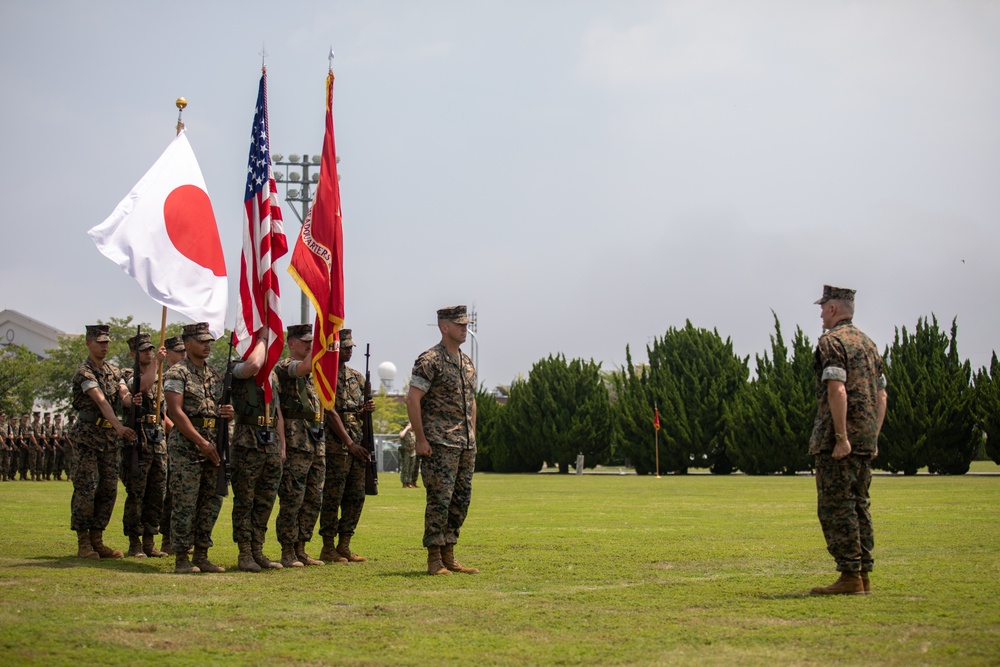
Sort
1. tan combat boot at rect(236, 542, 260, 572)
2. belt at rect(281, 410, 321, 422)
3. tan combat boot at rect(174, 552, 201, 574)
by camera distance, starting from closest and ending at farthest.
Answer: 1. tan combat boot at rect(174, 552, 201, 574)
2. tan combat boot at rect(236, 542, 260, 572)
3. belt at rect(281, 410, 321, 422)

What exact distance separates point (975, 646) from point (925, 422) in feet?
122

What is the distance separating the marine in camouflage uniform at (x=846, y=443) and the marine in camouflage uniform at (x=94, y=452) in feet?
21.2

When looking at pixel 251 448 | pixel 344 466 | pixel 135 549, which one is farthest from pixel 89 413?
pixel 344 466

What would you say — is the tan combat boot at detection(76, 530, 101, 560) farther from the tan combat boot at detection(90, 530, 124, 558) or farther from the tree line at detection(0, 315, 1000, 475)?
the tree line at detection(0, 315, 1000, 475)

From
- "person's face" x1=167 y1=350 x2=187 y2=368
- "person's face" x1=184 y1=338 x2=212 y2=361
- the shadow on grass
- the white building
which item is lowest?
the shadow on grass

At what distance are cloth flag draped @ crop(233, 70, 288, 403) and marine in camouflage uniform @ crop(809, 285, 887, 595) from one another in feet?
16.3

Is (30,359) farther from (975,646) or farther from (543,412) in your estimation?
(975,646)

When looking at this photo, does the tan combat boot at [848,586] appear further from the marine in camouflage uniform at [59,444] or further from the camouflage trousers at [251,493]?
the marine in camouflage uniform at [59,444]

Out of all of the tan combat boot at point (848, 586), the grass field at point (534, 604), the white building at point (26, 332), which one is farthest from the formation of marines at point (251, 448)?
the white building at point (26, 332)

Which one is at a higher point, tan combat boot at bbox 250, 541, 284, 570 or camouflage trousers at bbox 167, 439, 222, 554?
camouflage trousers at bbox 167, 439, 222, 554

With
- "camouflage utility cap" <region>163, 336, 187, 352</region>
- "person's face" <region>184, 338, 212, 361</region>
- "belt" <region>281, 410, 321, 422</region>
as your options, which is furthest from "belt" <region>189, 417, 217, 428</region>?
"camouflage utility cap" <region>163, 336, 187, 352</region>

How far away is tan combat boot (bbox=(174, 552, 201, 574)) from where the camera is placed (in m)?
9.73

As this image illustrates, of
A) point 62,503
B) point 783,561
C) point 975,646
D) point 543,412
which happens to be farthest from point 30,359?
point 975,646

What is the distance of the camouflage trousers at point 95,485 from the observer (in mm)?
10977
